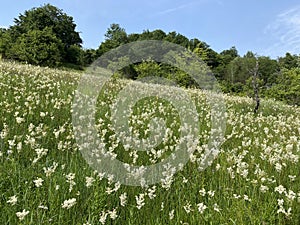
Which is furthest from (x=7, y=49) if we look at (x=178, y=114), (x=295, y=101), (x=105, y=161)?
(x=105, y=161)

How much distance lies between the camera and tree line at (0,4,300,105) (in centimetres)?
3231

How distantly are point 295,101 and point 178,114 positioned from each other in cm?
2674

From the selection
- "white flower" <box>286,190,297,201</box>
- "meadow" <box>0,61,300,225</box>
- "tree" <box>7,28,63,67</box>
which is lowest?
"meadow" <box>0,61,300,225</box>

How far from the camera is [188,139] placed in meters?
4.70

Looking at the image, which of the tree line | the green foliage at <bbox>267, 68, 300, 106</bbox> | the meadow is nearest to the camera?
the meadow

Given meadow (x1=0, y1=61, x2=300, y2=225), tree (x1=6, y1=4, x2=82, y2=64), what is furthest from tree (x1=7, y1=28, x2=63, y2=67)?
meadow (x1=0, y1=61, x2=300, y2=225)

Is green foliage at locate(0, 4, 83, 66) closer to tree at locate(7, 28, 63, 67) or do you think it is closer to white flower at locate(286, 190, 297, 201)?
tree at locate(7, 28, 63, 67)

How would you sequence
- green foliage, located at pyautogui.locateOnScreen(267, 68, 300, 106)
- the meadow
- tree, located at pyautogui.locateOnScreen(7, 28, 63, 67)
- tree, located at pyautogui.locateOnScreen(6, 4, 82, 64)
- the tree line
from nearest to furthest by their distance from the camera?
the meadow → green foliage, located at pyautogui.locateOnScreen(267, 68, 300, 106) → the tree line → tree, located at pyautogui.locateOnScreen(7, 28, 63, 67) → tree, located at pyautogui.locateOnScreen(6, 4, 82, 64)

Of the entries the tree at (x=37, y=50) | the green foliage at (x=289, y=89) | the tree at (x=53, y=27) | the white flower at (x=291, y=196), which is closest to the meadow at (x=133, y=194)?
the white flower at (x=291, y=196)

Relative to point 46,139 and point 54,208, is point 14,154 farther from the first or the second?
point 54,208

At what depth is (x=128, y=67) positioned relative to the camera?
50.1 m

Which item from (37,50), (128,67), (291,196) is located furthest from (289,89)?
(37,50)

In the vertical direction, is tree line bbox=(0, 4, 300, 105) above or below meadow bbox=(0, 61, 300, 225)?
above

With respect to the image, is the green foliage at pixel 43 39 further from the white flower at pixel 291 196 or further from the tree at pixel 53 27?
the white flower at pixel 291 196
